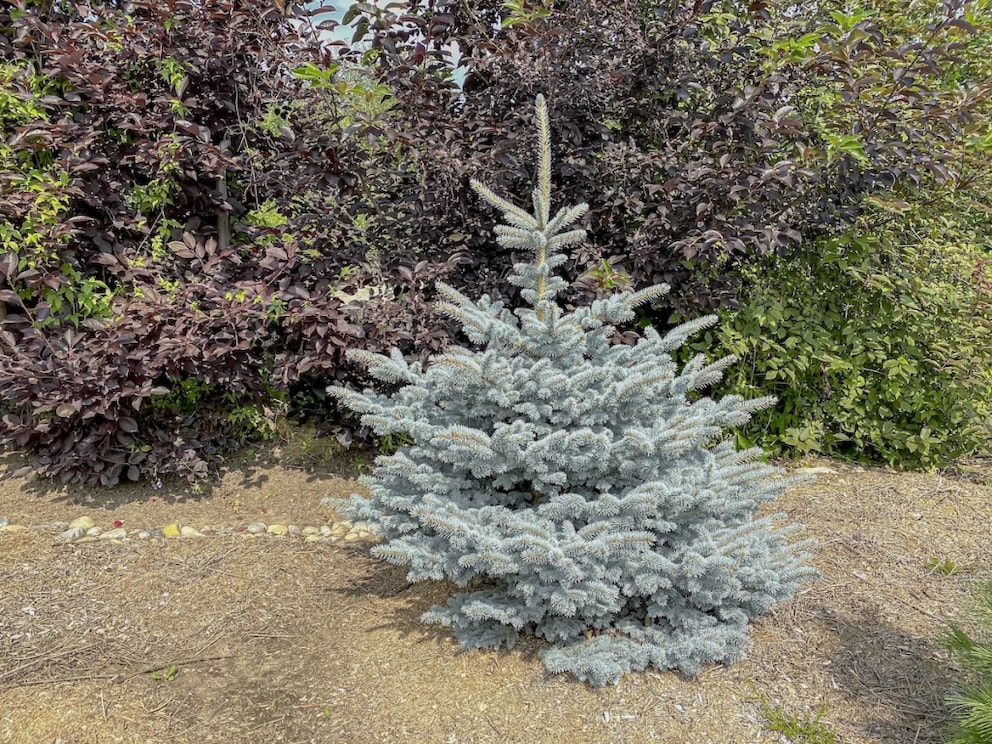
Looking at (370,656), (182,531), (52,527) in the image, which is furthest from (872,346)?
(52,527)

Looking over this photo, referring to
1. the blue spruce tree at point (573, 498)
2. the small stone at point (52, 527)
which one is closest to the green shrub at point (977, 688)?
the blue spruce tree at point (573, 498)

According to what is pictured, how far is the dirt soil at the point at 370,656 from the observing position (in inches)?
73.7

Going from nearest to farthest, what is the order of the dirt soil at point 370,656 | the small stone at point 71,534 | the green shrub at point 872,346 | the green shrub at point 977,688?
the green shrub at point 977,688 → the dirt soil at point 370,656 → the small stone at point 71,534 → the green shrub at point 872,346

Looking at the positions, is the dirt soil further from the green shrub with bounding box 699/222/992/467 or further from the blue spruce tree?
the green shrub with bounding box 699/222/992/467

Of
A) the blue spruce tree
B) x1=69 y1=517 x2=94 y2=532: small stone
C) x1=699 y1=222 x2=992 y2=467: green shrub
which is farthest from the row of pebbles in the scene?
x1=699 y1=222 x2=992 y2=467: green shrub

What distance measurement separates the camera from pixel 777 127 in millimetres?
2799

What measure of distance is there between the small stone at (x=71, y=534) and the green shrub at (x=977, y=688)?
3.24 m

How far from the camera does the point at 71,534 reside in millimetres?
2912

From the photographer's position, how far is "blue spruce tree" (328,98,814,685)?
1.96 meters

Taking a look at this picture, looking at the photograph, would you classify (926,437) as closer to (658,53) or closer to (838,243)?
(838,243)

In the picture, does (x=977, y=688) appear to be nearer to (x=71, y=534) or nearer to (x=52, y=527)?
(x=71, y=534)

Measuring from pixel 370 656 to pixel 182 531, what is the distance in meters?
1.35

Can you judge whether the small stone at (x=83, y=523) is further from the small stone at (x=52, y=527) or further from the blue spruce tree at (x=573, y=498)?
the blue spruce tree at (x=573, y=498)

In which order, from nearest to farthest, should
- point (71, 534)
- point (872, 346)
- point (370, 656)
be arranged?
1. point (370, 656)
2. point (71, 534)
3. point (872, 346)
